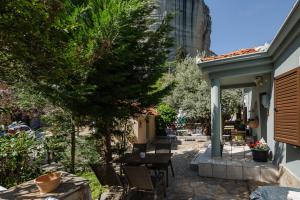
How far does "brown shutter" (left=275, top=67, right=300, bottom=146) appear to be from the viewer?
5402 mm

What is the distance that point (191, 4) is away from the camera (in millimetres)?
38062

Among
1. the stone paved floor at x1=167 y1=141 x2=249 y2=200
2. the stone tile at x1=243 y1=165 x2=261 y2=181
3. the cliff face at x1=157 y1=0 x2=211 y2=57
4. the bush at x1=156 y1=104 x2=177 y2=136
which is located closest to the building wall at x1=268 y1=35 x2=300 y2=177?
the stone tile at x1=243 y1=165 x2=261 y2=181

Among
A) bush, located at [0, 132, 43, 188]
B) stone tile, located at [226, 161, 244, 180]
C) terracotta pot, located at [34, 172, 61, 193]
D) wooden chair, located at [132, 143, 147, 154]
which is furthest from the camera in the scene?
wooden chair, located at [132, 143, 147, 154]

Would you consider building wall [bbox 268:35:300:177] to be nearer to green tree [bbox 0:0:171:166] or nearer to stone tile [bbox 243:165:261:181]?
stone tile [bbox 243:165:261:181]

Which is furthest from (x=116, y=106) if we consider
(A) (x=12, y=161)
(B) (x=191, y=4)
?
(B) (x=191, y=4)

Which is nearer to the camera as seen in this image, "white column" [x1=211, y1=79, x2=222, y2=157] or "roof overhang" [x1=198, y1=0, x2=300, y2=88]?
"roof overhang" [x1=198, y1=0, x2=300, y2=88]

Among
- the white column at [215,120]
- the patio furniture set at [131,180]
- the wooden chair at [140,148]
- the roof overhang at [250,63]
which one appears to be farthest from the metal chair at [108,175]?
the roof overhang at [250,63]

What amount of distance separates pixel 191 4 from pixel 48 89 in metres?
35.8

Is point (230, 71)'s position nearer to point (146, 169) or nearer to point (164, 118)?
point (146, 169)

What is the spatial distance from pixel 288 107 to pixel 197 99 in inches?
520

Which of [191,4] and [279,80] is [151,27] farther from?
[191,4]

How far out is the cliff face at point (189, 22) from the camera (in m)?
37.8

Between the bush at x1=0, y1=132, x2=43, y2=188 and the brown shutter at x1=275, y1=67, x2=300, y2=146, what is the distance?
6.17 meters

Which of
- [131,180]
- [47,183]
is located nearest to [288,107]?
[131,180]
